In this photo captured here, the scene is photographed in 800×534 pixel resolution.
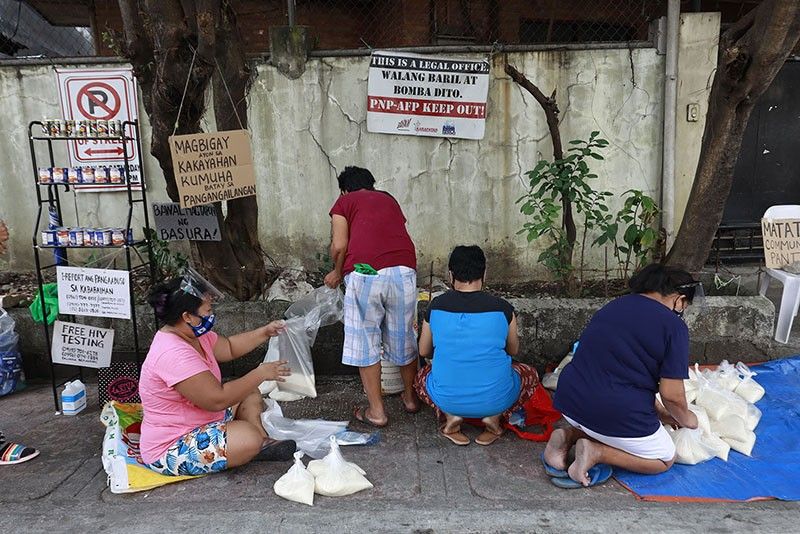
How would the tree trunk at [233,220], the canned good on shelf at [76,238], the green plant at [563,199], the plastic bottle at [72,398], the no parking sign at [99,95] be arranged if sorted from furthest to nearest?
the no parking sign at [99,95]
the green plant at [563,199]
the tree trunk at [233,220]
the plastic bottle at [72,398]
the canned good on shelf at [76,238]

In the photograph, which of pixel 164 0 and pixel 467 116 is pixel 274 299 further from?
pixel 467 116

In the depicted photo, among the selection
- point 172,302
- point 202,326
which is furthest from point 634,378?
point 172,302

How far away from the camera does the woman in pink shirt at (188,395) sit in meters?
2.88

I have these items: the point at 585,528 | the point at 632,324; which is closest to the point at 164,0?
the point at 632,324

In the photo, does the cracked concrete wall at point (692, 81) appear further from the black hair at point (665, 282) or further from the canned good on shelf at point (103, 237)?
the canned good on shelf at point (103, 237)

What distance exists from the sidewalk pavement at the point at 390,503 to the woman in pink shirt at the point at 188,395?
0.56ft

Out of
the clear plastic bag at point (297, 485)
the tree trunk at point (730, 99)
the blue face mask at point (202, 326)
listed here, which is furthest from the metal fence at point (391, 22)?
the clear plastic bag at point (297, 485)

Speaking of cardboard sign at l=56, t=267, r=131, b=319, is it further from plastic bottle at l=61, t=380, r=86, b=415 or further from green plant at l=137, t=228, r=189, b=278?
green plant at l=137, t=228, r=189, b=278

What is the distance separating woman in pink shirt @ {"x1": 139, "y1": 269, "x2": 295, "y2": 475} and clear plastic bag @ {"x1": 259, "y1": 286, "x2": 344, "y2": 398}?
2.61 ft

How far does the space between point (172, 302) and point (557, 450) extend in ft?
6.95

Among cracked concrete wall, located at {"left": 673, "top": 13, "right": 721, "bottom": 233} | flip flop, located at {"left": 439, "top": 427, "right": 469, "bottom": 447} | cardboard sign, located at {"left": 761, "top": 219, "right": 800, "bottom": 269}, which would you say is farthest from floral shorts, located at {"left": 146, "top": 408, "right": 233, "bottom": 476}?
cracked concrete wall, located at {"left": 673, "top": 13, "right": 721, "bottom": 233}

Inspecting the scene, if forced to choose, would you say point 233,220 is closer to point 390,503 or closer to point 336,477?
point 336,477

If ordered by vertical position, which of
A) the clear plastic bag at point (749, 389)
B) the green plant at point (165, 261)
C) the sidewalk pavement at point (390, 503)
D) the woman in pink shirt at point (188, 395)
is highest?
the green plant at point (165, 261)

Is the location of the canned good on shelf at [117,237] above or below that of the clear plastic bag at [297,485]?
above
